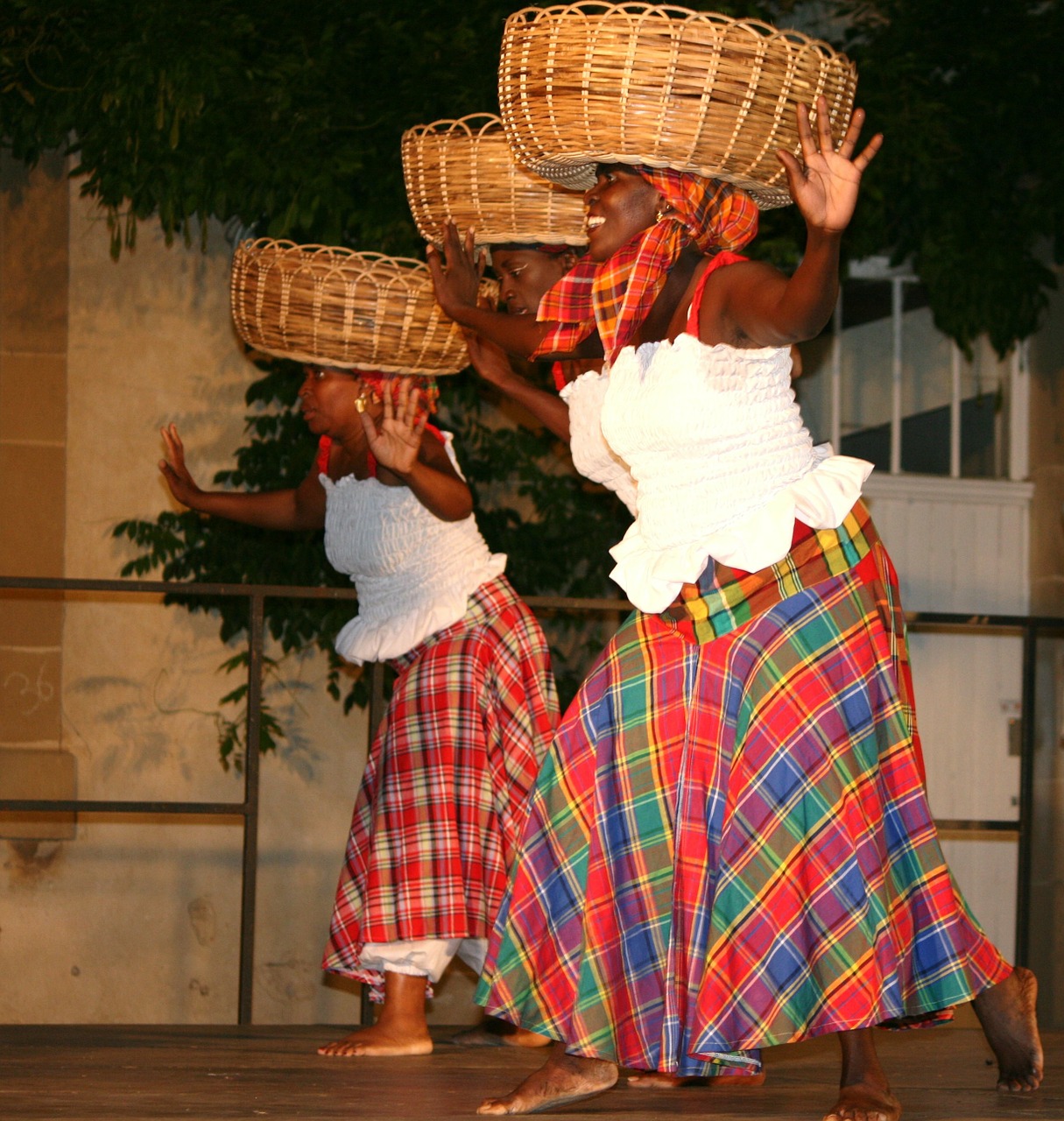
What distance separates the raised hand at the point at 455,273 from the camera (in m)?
3.78

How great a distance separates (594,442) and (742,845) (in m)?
1.06

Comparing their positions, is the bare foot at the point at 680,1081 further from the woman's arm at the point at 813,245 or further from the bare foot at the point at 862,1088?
the woman's arm at the point at 813,245

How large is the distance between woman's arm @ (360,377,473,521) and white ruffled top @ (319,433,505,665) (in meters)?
0.07

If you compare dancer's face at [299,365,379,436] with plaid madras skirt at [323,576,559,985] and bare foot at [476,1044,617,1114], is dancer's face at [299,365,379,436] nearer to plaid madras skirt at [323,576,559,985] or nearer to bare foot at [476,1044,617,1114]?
plaid madras skirt at [323,576,559,985]

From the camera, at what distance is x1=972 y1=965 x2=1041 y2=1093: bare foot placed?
10.00ft

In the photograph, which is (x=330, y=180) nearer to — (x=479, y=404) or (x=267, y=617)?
(x=479, y=404)

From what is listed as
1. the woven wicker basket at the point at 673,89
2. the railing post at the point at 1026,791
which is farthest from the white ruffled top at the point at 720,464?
the railing post at the point at 1026,791

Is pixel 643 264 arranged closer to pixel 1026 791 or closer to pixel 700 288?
pixel 700 288

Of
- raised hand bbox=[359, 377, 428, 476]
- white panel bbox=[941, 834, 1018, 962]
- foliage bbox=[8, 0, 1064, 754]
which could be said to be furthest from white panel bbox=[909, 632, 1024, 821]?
raised hand bbox=[359, 377, 428, 476]

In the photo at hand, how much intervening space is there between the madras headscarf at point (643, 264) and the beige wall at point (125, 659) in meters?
3.49

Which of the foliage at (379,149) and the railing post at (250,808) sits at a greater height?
the foliage at (379,149)

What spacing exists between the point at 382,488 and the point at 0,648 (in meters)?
2.86

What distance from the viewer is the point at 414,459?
3.84 m

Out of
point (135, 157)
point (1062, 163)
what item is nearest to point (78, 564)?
point (135, 157)
